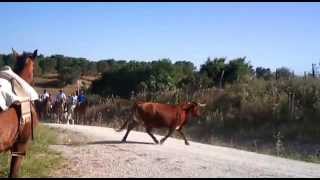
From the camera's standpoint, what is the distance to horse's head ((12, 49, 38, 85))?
888 centimetres

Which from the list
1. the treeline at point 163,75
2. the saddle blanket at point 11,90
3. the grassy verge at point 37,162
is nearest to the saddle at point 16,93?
the saddle blanket at point 11,90

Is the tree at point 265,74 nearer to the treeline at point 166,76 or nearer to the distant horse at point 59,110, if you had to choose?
the treeline at point 166,76

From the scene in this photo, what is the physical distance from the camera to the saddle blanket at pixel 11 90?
8305mm

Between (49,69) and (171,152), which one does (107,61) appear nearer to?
(49,69)

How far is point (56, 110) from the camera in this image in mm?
31688

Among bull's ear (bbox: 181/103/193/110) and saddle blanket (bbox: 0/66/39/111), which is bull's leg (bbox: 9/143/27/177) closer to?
saddle blanket (bbox: 0/66/39/111)

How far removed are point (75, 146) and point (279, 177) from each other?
6.81 m

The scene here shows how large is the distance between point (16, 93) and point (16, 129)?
1.91ft

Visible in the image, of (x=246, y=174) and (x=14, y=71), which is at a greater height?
(x=14, y=71)

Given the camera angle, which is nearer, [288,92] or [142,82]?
[288,92]

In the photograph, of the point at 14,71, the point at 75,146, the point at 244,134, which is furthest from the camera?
the point at 244,134

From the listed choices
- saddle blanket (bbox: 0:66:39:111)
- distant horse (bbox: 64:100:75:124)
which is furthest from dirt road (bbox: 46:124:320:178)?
distant horse (bbox: 64:100:75:124)

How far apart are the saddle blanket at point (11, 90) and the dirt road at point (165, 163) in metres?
3.21

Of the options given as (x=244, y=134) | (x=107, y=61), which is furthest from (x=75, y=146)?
(x=107, y=61)
